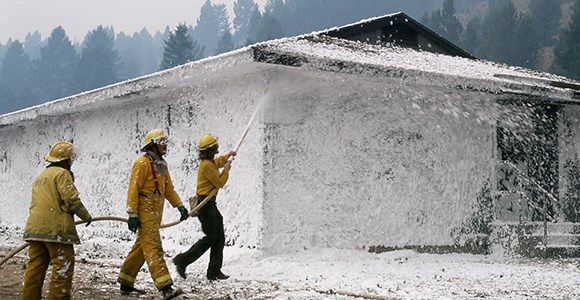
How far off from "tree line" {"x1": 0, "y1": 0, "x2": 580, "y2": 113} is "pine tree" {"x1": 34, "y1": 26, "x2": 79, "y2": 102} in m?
0.13

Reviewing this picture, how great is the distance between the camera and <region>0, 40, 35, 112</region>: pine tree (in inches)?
3204

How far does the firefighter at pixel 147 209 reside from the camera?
263 inches

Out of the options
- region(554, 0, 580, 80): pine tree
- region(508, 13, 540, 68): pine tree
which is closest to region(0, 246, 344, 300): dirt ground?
region(554, 0, 580, 80): pine tree

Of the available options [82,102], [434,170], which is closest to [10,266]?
[82,102]

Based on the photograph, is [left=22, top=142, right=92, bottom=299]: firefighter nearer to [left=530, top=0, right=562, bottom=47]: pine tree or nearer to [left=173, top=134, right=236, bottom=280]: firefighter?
[left=173, top=134, right=236, bottom=280]: firefighter

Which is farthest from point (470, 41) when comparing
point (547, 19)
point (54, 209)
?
point (54, 209)

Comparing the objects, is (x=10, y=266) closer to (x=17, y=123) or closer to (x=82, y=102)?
(x=82, y=102)

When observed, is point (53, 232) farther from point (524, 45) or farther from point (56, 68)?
point (56, 68)

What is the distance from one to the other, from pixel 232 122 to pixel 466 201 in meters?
4.23

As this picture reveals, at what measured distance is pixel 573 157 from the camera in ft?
43.2

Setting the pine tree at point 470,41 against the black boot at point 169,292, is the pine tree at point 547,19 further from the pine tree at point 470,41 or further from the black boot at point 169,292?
the black boot at point 169,292

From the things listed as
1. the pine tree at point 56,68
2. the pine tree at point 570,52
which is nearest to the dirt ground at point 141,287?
the pine tree at point 570,52

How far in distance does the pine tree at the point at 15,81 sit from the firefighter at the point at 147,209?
7877cm

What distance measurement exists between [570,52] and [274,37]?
41.2 metres
